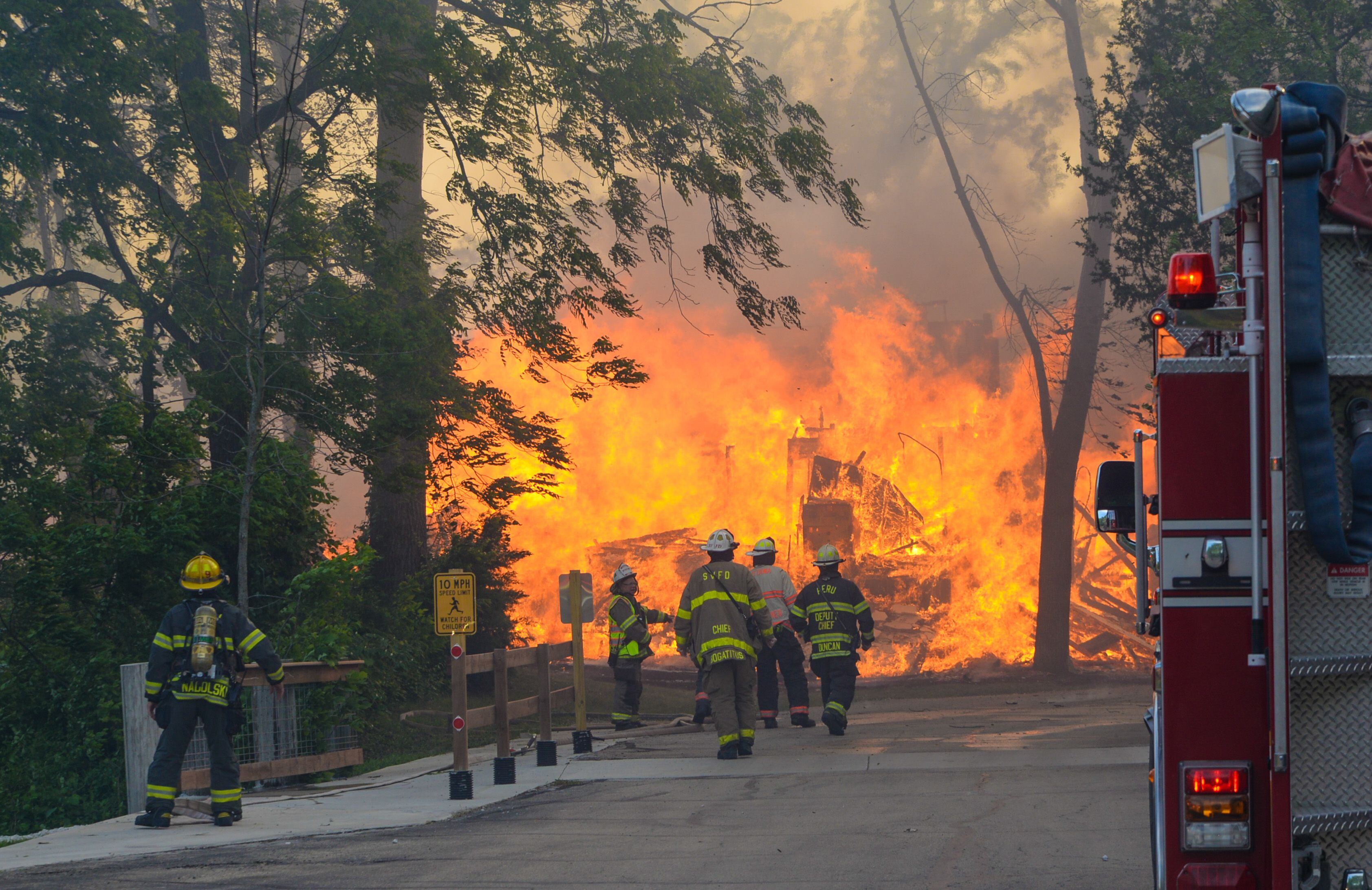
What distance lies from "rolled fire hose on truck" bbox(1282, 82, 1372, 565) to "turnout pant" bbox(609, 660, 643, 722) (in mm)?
11182

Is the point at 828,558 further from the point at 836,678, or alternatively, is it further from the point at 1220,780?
the point at 1220,780

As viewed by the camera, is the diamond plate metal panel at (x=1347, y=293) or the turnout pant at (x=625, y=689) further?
the turnout pant at (x=625, y=689)

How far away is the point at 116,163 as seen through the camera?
15711 mm

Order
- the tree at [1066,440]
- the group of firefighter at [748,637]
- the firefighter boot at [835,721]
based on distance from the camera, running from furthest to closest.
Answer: the tree at [1066,440], the firefighter boot at [835,721], the group of firefighter at [748,637]

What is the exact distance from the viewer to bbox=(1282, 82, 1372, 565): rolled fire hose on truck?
3.37m

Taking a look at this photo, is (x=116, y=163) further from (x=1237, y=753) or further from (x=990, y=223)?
(x=990, y=223)

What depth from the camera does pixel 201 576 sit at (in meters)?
8.62

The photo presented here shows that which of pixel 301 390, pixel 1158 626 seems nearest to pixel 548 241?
pixel 301 390

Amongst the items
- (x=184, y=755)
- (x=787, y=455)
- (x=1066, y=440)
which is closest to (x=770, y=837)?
(x=184, y=755)

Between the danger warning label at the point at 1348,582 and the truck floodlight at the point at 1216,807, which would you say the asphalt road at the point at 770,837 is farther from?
the danger warning label at the point at 1348,582

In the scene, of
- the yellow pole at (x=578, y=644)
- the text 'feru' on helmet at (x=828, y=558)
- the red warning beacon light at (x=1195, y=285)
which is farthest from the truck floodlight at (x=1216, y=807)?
the text 'feru' on helmet at (x=828, y=558)

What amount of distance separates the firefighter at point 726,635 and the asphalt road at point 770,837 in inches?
14.7

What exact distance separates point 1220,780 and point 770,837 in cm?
401

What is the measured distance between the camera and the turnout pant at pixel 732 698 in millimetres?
10828
